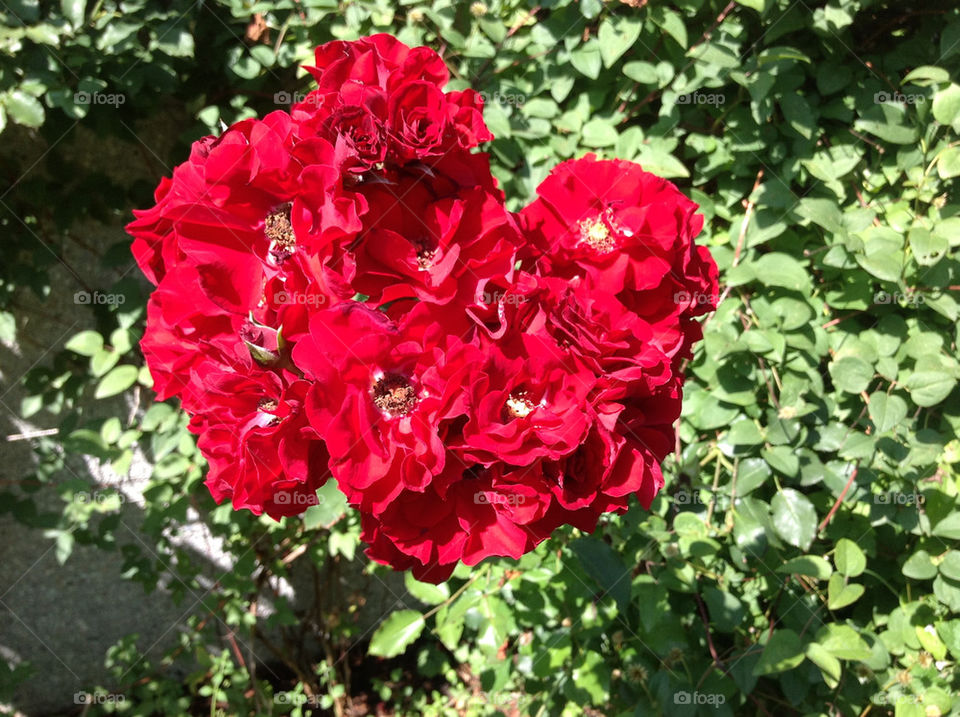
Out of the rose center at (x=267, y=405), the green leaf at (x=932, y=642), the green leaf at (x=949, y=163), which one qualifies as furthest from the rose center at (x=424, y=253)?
the green leaf at (x=932, y=642)

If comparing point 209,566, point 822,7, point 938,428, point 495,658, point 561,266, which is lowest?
point 209,566

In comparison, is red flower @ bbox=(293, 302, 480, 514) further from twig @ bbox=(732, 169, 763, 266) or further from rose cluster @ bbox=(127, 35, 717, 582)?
twig @ bbox=(732, 169, 763, 266)

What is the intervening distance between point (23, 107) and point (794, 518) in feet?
6.81

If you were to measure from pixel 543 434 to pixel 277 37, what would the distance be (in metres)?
1.56

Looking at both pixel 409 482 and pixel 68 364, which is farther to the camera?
pixel 68 364

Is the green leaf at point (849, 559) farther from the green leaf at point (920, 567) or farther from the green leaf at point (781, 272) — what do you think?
the green leaf at point (781, 272)

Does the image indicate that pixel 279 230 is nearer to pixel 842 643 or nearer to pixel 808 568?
pixel 808 568

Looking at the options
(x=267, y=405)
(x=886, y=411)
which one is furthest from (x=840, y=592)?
(x=267, y=405)

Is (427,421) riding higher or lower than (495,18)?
lower

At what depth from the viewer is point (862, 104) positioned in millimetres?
1615

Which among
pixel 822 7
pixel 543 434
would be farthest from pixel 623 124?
pixel 543 434

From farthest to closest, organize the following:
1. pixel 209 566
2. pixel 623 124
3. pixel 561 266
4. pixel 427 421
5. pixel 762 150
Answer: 1. pixel 209 566
2. pixel 623 124
3. pixel 762 150
4. pixel 561 266
5. pixel 427 421

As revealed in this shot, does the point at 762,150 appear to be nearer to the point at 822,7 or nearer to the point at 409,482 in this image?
the point at 822,7

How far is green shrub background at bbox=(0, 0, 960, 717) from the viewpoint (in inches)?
60.1
